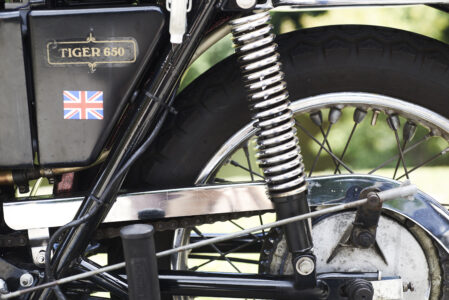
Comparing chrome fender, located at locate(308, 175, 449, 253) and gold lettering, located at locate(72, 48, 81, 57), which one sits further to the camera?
chrome fender, located at locate(308, 175, 449, 253)

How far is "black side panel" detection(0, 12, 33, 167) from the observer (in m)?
1.50

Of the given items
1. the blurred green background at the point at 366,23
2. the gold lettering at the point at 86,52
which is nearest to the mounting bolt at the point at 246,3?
the gold lettering at the point at 86,52

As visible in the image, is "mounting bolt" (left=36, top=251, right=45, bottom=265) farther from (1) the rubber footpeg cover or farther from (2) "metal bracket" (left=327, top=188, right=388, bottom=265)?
(2) "metal bracket" (left=327, top=188, right=388, bottom=265)

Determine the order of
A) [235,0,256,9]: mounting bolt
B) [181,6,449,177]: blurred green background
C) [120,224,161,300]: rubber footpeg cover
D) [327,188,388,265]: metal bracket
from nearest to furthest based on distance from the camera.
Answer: [120,224,161,300]: rubber footpeg cover, [235,0,256,9]: mounting bolt, [327,188,388,265]: metal bracket, [181,6,449,177]: blurred green background

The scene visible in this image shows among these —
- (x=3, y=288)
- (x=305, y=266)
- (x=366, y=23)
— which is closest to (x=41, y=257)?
(x=3, y=288)

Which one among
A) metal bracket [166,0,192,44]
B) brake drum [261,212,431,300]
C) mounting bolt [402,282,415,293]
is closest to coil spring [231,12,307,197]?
metal bracket [166,0,192,44]

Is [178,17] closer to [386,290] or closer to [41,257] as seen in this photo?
[41,257]

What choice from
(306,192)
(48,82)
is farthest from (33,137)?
(306,192)

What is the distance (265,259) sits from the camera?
1.75 metres

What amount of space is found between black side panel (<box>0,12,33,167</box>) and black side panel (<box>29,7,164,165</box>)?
0.10ft

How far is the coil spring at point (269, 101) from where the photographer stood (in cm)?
150

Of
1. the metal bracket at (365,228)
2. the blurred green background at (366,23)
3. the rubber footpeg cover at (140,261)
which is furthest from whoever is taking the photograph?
the blurred green background at (366,23)

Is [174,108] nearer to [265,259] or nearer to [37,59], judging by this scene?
[37,59]

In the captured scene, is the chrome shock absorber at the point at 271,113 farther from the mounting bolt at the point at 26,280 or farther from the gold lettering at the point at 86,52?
the mounting bolt at the point at 26,280
